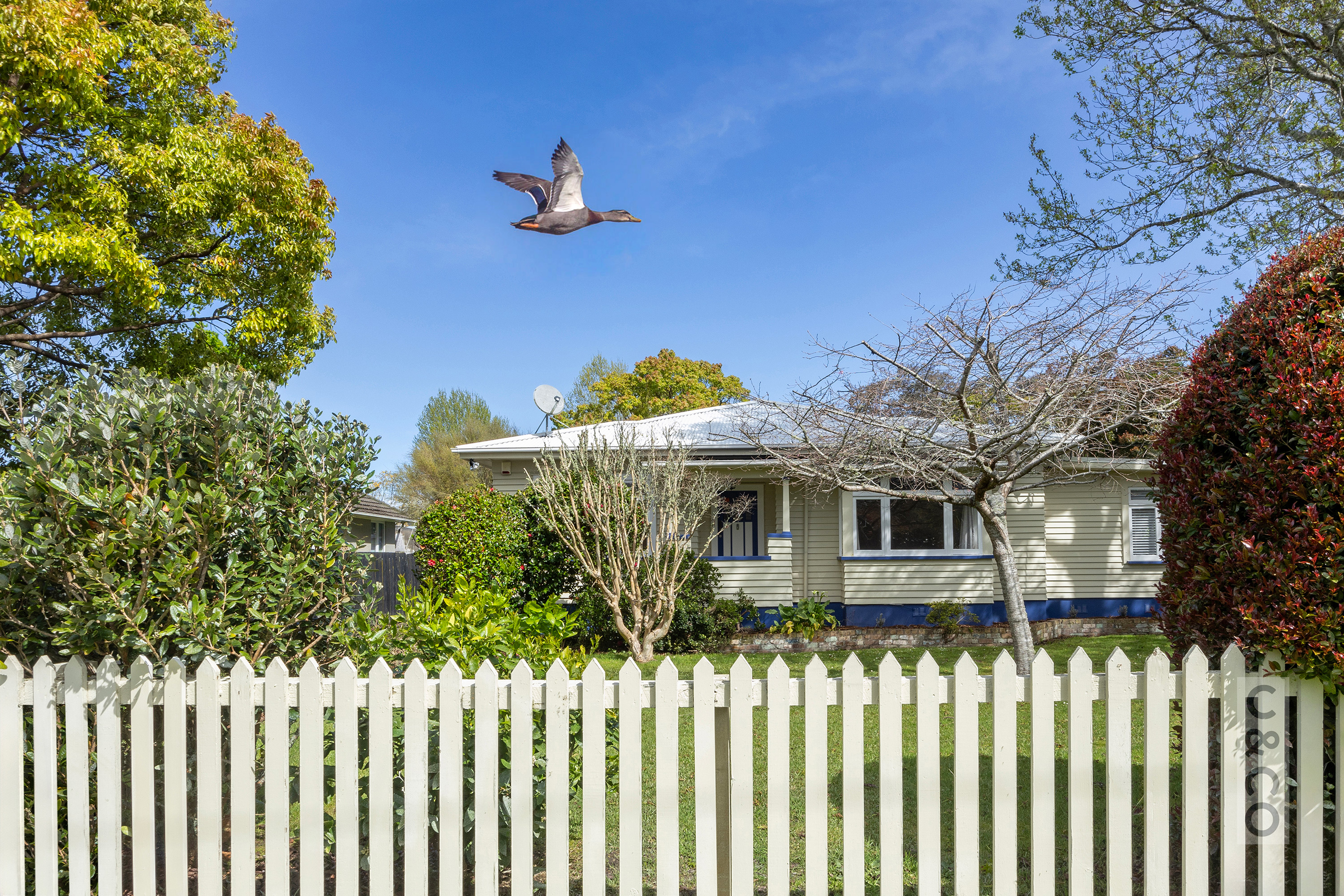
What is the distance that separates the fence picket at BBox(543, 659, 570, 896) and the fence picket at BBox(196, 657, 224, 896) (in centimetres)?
134

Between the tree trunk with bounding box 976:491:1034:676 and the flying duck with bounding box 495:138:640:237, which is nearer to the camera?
the flying duck with bounding box 495:138:640:237

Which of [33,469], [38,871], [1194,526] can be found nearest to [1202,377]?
[1194,526]

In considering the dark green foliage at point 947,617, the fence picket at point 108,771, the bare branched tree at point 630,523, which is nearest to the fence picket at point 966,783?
the fence picket at point 108,771

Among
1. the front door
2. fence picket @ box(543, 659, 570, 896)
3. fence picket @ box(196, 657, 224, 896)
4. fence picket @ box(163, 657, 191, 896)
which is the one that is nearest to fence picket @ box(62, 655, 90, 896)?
fence picket @ box(163, 657, 191, 896)

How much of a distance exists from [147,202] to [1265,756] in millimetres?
12170

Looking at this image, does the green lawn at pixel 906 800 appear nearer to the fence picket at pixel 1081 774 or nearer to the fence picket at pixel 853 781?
the fence picket at pixel 1081 774

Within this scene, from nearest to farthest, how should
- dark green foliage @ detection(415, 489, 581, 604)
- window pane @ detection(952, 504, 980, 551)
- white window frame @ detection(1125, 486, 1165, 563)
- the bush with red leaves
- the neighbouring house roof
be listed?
the bush with red leaves
dark green foliage @ detection(415, 489, 581, 604)
window pane @ detection(952, 504, 980, 551)
white window frame @ detection(1125, 486, 1165, 563)
the neighbouring house roof

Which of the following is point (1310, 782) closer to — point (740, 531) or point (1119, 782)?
point (1119, 782)

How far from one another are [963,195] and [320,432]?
9981 mm

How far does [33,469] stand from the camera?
270 cm

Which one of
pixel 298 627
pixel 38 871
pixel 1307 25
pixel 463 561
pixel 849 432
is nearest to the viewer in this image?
pixel 38 871

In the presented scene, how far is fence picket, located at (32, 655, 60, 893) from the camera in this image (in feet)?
9.67

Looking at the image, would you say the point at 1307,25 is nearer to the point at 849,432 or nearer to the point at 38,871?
the point at 849,432

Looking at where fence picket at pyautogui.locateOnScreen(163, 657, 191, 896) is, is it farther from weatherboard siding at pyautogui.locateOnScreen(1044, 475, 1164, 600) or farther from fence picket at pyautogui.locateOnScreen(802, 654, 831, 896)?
weatherboard siding at pyautogui.locateOnScreen(1044, 475, 1164, 600)
